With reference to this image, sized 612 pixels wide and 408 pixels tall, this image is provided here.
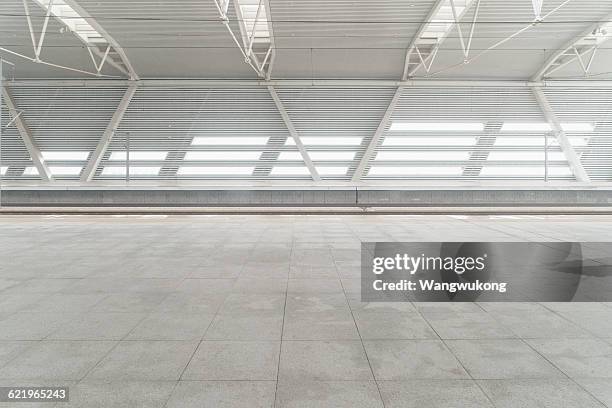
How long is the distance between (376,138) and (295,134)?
4449 mm

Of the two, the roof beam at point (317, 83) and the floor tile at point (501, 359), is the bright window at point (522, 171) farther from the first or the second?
the floor tile at point (501, 359)

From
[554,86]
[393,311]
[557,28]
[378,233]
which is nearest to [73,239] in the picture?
[378,233]

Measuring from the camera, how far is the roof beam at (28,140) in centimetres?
2092

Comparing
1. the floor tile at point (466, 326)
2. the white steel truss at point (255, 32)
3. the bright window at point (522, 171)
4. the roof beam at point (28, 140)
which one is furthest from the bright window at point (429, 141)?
the roof beam at point (28, 140)

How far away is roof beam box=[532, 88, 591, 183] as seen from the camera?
2130 cm

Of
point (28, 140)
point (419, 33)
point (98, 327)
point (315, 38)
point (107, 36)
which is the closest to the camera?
point (98, 327)

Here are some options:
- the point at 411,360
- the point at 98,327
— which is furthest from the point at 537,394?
the point at 98,327

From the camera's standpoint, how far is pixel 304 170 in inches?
865

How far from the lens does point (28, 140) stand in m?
21.0

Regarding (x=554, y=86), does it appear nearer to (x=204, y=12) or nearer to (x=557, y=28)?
(x=557, y=28)

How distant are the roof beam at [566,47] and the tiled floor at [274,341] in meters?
18.1

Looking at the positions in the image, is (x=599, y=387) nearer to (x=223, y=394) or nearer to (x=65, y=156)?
(x=223, y=394)

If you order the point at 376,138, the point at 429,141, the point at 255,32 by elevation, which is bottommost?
the point at 429,141

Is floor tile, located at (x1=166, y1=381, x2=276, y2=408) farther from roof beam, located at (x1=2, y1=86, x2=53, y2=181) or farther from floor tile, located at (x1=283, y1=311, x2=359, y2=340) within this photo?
roof beam, located at (x1=2, y1=86, x2=53, y2=181)
